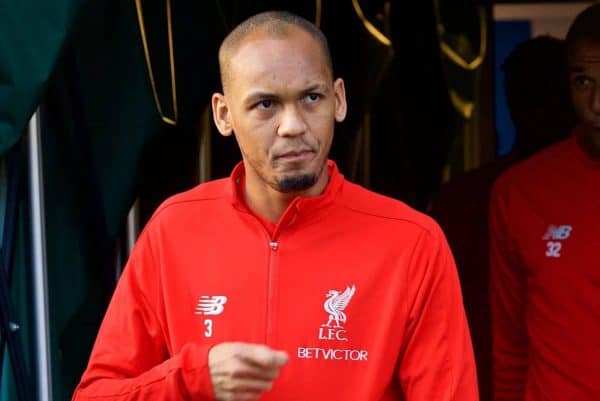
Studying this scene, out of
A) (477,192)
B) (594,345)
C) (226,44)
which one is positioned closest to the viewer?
(226,44)

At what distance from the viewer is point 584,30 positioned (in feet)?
11.5

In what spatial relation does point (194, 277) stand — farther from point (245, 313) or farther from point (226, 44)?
point (226, 44)

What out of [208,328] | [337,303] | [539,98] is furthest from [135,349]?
[539,98]

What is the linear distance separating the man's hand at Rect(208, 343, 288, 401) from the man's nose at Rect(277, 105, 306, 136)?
0.40 m

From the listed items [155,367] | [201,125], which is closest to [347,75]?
[201,125]

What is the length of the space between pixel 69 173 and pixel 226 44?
3.11 ft

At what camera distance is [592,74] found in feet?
11.3

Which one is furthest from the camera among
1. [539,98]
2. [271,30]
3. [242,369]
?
[539,98]

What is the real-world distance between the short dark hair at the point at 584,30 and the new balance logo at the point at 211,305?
148cm

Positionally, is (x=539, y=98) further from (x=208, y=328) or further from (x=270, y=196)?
(x=208, y=328)

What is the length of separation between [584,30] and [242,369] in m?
1.74

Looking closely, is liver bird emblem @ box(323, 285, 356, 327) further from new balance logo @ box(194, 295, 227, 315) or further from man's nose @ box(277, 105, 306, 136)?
man's nose @ box(277, 105, 306, 136)

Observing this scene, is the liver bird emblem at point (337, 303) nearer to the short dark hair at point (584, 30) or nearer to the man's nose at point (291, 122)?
the man's nose at point (291, 122)

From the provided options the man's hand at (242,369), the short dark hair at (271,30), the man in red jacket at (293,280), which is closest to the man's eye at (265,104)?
the man in red jacket at (293,280)
